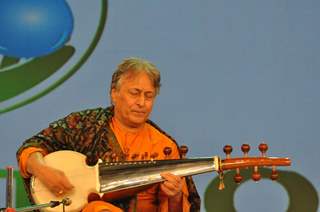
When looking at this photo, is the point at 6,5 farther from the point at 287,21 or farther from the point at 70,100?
the point at 287,21

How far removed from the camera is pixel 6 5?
3062 millimetres

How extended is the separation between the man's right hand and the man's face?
1.01 feet

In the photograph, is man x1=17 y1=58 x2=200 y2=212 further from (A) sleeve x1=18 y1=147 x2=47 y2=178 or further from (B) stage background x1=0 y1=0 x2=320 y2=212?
(B) stage background x1=0 y1=0 x2=320 y2=212

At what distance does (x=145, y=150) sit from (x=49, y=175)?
0.34m

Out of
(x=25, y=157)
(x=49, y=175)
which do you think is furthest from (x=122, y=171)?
(x=25, y=157)

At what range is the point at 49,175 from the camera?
247 cm

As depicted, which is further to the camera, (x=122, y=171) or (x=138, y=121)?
(x=138, y=121)

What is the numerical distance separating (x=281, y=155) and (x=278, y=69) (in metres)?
0.34

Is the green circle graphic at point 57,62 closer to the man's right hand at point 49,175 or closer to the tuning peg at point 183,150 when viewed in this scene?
the man's right hand at point 49,175

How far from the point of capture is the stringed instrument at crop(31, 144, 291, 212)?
241cm

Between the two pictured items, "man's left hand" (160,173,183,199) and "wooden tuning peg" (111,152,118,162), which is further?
"wooden tuning peg" (111,152,118,162)

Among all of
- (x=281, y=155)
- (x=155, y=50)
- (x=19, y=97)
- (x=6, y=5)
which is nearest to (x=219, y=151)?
(x=281, y=155)

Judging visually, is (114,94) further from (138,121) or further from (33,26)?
(33,26)

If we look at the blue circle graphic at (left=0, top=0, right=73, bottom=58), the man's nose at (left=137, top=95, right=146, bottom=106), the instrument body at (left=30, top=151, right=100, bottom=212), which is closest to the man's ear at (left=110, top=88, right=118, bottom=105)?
the man's nose at (left=137, top=95, right=146, bottom=106)
